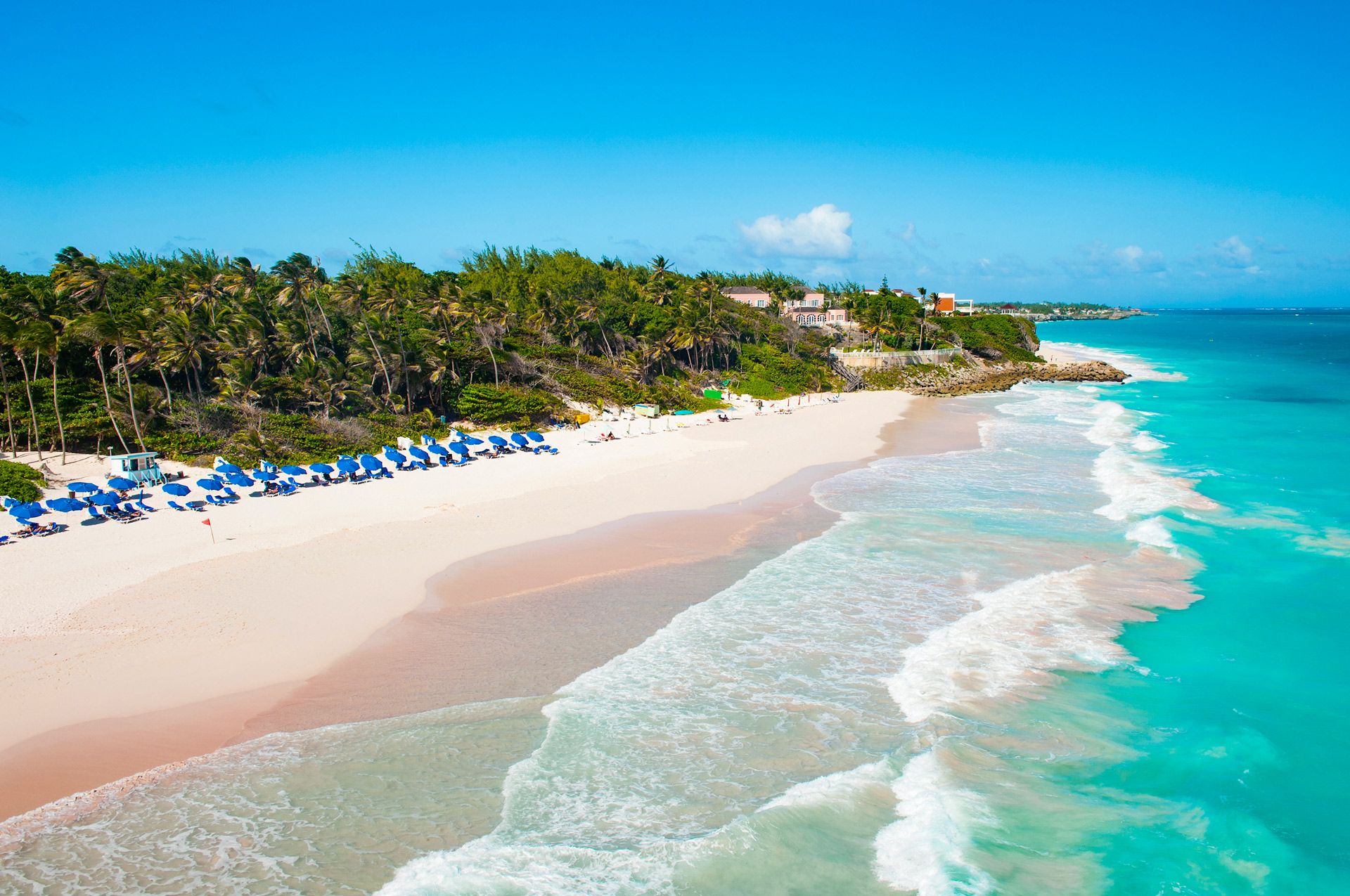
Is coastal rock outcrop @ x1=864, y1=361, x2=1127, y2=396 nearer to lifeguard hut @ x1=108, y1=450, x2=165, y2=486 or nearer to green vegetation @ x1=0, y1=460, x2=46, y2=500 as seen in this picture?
lifeguard hut @ x1=108, y1=450, x2=165, y2=486

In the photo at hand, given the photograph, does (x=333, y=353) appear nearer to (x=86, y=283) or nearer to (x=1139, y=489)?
(x=86, y=283)

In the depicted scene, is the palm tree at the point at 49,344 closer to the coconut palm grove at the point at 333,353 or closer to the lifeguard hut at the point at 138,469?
the coconut palm grove at the point at 333,353

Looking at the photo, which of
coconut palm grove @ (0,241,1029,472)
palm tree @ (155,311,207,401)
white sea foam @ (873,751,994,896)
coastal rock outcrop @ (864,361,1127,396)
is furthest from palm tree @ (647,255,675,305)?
white sea foam @ (873,751,994,896)

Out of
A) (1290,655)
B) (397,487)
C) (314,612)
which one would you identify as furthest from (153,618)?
(1290,655)

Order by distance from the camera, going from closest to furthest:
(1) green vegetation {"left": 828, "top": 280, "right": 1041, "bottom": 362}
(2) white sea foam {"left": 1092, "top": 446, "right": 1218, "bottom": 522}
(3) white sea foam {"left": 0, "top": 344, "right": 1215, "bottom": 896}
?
(3) white sea foam {"left": 0, "top": 344, "right": 1215, "bottom": 896}, (2) white sea foam {"left": 1092, "top": 446, "right": 1218, "bottom": 522}, (1) green vegetation {"left": 828, "top": 280, "right": 1041, "bottom": 362}

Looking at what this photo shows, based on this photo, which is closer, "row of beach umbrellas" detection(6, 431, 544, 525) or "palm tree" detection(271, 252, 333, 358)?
"row of beach umbrellas" detection(6, 431, 544, 525)
